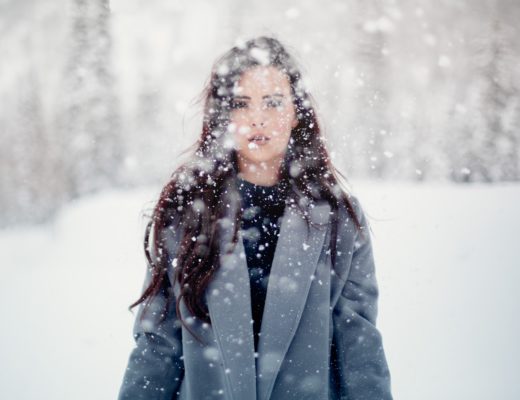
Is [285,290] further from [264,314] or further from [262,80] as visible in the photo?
[262,80]

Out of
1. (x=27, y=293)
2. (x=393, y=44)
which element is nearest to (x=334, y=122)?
(x=393, y=44)

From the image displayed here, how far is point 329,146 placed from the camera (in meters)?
2.07

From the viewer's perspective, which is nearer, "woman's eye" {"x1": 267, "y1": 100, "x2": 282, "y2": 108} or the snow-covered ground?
"woman's eye" {"x1": 267, "y1": 100, "x2": 282, "y2": 108}

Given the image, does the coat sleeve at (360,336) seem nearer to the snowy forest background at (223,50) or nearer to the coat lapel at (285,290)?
the coat lapel at (285,290)

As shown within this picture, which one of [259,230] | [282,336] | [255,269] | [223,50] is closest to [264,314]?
[282,336]

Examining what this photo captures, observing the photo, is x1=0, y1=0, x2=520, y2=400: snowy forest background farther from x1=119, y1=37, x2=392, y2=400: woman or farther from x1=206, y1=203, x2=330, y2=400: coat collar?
x1=206, y1=203, x2=330, y2=400: coat collar

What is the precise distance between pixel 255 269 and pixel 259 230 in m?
0.18

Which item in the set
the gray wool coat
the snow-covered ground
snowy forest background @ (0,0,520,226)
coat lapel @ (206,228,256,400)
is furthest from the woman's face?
snowy forest background @ (0,0,520,226)

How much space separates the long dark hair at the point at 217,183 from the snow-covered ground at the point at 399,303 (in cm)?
51

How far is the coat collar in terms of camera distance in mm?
1396

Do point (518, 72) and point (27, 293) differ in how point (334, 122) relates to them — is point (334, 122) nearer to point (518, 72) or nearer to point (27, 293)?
point (518, 72)

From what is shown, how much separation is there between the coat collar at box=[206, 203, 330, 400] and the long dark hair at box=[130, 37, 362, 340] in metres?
0.08

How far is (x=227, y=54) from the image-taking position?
159 cm

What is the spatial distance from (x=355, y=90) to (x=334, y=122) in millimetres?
1193
